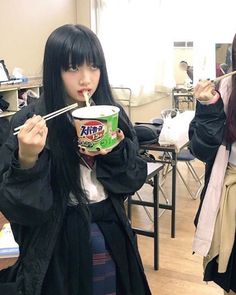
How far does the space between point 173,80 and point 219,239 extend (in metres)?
4.27

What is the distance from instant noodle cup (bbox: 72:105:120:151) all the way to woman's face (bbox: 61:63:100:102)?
0.23 feet

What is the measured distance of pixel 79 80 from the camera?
1.01 metres

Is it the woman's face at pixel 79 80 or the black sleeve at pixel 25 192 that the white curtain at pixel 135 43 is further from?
the black sleeve at pixel 25 192

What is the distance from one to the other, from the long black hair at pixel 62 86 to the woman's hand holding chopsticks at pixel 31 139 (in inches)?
5.3

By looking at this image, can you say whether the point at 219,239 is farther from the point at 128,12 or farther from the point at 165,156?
the point at 128,12

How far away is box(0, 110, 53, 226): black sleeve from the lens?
2.88 ft

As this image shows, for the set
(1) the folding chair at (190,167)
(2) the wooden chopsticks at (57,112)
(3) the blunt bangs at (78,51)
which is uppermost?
(3) the blunt bangs at (78,51)

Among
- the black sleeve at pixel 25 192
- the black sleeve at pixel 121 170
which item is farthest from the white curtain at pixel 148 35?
the black sleeve at pixel 25 192

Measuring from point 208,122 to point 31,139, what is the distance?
0.74m

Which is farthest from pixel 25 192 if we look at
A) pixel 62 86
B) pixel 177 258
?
pixel 177 258

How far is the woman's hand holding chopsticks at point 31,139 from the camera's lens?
33.0 inches

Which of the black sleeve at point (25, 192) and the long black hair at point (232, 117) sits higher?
the long black hair at point (232, 117)

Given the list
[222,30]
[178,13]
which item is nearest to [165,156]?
[222,30]

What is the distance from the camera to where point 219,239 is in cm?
151
